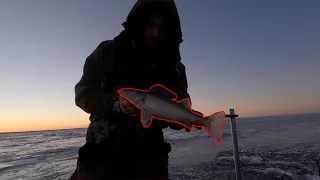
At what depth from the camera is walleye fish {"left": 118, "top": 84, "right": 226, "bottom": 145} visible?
2.33 metres

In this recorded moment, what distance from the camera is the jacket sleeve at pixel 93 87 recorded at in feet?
9.90

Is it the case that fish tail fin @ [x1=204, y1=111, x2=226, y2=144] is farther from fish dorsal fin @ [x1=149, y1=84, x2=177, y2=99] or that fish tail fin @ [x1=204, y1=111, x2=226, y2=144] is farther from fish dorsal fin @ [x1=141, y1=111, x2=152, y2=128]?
fish dorsal fin @ [x1=141, y1=111, x2=152, y2=128]

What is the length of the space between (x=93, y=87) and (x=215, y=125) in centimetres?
167

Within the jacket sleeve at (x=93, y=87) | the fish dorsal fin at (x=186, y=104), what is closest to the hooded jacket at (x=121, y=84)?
the jacket sleeve at (x=93, y=87)

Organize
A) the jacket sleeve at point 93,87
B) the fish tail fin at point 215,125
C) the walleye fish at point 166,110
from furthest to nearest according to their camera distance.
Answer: the jacket sleeve at point 93,87 < the fish tail fin at point 215,125 < the walleye fish at point 166,110

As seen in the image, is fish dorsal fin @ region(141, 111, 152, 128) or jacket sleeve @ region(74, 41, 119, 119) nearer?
fish dorsal fin @ region(141, 111, 152, 128)

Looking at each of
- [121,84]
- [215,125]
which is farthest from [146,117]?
[121,84]

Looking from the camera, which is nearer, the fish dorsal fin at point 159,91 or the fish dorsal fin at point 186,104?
the fish dorsal fin at point 159,91

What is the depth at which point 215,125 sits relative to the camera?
2555mm

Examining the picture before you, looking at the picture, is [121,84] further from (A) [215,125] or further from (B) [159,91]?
(A) [215,125]

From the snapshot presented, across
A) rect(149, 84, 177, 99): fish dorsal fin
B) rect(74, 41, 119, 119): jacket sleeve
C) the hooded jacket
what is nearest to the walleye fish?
rect(149, 84, 177, 99): fish dorsal fin

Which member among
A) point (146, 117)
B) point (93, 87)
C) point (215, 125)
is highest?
point (93, 87)

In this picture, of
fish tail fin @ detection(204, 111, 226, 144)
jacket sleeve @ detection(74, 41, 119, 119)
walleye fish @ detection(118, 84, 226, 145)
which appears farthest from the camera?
jacket sleeve @ detection(74, 41, 119, 119)

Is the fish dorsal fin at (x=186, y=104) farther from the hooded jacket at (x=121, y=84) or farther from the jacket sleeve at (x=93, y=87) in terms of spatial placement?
the jacket sleeve at (x=93, y=87)
